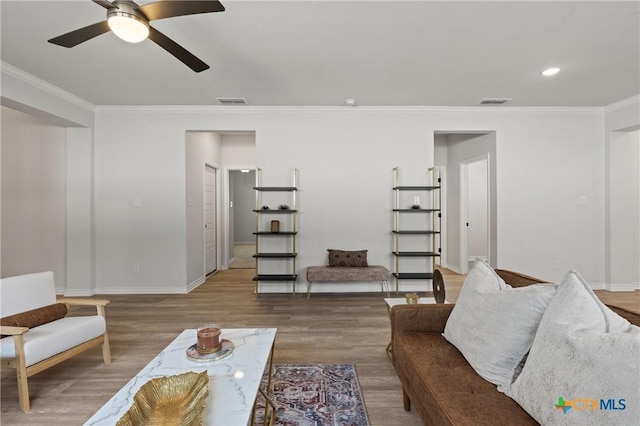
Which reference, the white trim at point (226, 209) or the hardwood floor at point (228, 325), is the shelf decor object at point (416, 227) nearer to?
the hardwood floor at point (228, 325)

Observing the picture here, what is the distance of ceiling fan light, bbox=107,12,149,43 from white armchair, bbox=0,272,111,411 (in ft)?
6.25

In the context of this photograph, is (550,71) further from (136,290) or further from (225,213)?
(136,290)

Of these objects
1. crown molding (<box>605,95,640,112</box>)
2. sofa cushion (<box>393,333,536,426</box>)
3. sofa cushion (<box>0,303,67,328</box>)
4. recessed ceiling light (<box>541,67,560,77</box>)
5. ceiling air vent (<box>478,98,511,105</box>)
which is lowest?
sofa cushion (<box>393,333,536,426</box>)

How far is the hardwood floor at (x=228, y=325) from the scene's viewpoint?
1.99m

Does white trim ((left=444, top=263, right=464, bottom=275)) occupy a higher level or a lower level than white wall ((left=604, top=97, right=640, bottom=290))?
lower

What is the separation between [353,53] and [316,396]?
2996mm

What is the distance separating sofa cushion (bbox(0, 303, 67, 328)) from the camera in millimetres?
2048

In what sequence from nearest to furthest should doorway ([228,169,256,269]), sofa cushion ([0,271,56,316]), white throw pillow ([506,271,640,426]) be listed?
white throw pillow ([506,271,640,426])
sofa cushion ([0,271,56,316])
doorway ([228,169,256,269])

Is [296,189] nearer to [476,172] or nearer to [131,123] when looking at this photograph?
[131,123]

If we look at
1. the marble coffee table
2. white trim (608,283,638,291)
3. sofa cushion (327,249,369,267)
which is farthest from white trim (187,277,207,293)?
white trim (608,283,638,291)

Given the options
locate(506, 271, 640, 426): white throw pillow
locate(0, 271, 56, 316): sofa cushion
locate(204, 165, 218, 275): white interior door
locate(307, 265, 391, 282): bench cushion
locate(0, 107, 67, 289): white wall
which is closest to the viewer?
locate(506, 271, 640, 426): white throw pillow

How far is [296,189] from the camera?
4.55m

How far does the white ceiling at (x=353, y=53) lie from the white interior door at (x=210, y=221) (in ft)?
6.27

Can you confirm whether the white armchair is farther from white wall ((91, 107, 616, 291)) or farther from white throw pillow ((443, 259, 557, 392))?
white throw pillow ((443, 259, 557, 392))
